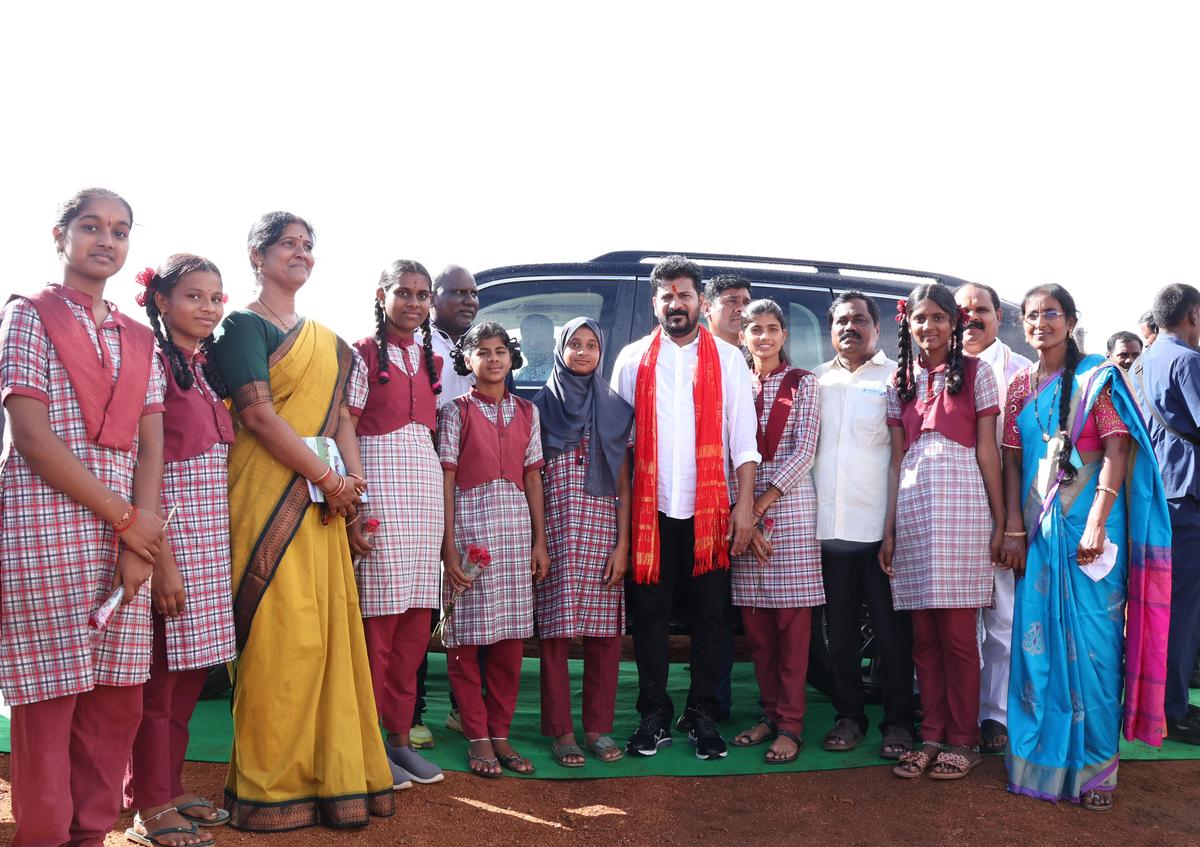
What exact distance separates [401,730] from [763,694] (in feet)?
5.21

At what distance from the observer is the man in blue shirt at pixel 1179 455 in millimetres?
4641

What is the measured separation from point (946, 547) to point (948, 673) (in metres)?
0.52

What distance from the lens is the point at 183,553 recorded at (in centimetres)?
310

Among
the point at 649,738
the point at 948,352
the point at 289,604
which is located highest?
the point at 948,352

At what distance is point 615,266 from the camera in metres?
5.32

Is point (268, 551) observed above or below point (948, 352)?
below

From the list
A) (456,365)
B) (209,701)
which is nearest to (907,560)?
(456,365)

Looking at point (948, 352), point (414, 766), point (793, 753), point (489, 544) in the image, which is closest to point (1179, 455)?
point (948, 352)

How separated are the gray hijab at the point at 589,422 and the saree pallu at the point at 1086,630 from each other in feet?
5.50

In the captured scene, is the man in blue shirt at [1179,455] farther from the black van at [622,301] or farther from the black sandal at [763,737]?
the black sandal at [763,737]

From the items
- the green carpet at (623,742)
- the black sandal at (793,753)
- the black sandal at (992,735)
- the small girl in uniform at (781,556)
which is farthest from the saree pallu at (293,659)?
the black sandal at (992,735)

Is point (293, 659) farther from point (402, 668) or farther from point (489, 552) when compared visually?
point (489, 552)

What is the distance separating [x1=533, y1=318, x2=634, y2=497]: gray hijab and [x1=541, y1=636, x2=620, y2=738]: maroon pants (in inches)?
25.3

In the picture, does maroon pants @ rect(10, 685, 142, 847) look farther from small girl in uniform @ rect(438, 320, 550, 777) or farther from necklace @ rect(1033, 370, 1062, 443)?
necklace @ rect(1033, 370, 1062, 443)
